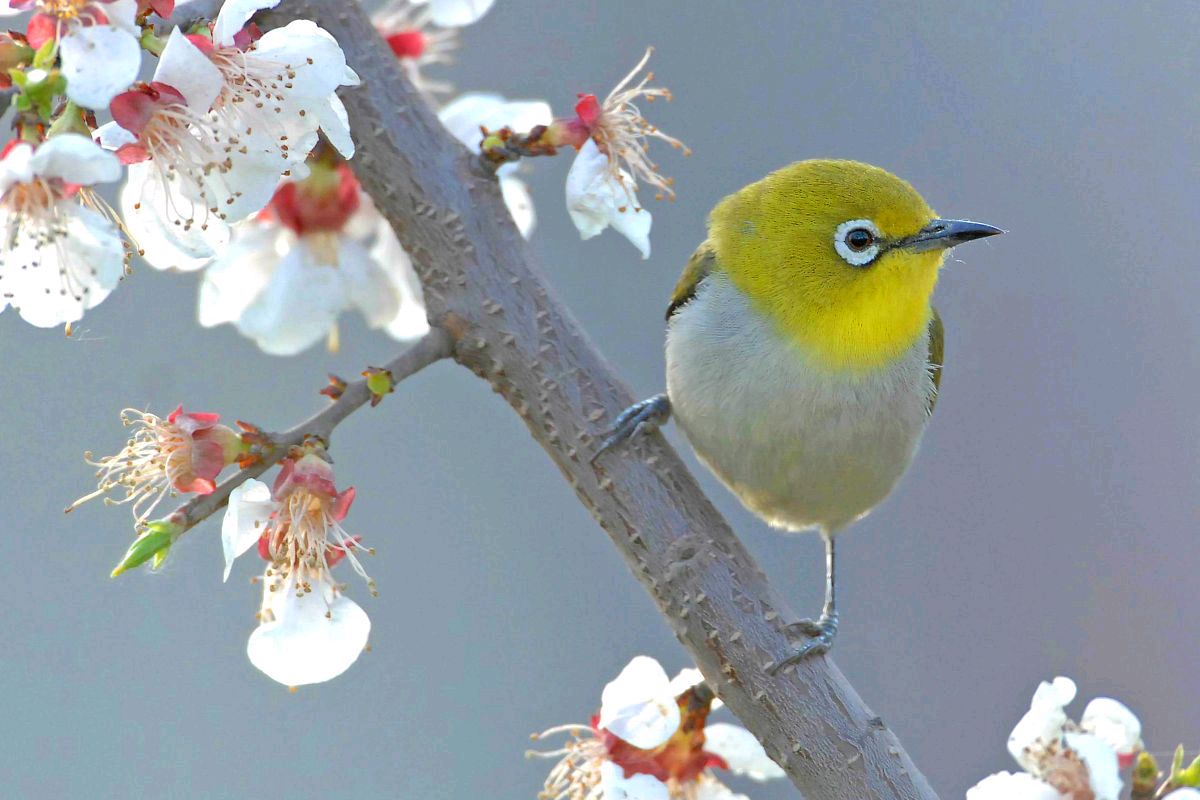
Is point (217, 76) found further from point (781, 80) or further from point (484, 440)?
point (781, 80)

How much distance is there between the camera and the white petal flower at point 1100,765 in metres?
1.46

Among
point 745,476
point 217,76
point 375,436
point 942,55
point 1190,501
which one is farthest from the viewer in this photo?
point 942,55

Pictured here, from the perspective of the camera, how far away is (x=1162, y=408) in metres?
5.20

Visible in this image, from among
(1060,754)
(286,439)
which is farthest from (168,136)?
(1060,754)

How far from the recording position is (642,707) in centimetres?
185

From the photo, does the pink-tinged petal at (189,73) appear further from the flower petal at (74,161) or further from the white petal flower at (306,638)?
the white petal flower at (306,638)

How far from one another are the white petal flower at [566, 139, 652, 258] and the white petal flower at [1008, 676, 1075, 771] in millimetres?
834

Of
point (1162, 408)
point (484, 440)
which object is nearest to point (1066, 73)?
point (1162, 408)

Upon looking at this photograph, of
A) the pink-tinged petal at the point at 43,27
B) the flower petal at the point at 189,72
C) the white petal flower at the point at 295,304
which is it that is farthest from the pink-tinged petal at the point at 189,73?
the white petal flower at the point at 295,304

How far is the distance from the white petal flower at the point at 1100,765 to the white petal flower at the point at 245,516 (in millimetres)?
954

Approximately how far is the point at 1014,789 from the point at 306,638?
2.81ft

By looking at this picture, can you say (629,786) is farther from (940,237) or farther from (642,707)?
(940,237)

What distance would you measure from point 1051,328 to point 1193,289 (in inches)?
25.2

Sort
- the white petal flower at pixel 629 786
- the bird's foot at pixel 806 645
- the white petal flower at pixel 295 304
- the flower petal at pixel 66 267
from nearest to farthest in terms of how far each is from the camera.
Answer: the flower petal at pixel 66 267 < the bird's foot at pixel 806 645 < the white petal flower at pixel 629 786 < the white petal flower at pixel 295 304
